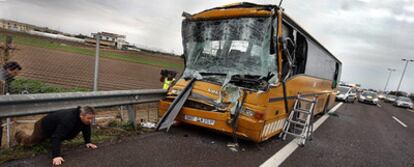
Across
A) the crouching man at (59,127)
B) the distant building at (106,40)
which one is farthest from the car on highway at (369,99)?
the crouching man at (59,127)

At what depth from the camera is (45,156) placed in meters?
3.38

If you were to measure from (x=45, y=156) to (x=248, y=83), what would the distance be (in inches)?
147

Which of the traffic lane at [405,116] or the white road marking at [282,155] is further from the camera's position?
the traffic lane at [405,116]

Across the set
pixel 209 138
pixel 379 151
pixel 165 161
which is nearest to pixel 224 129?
pixel 209 138

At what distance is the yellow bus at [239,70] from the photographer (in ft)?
15.8

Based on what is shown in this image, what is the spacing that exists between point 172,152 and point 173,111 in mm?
1207

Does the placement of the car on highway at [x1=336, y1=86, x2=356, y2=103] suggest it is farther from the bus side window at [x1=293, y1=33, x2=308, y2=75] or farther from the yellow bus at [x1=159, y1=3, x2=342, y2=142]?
the yellow bus at [x1=159, y1=3, x2=342, y2=142]

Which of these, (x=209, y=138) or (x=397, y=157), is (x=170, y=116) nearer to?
(x=209, y=138)

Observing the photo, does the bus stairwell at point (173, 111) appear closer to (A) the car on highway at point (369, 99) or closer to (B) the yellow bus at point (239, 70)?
(B) the yellow bus at point (239, 70)

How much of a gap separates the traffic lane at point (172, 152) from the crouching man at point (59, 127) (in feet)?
0.93

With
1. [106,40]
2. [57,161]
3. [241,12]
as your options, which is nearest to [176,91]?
[241,12]

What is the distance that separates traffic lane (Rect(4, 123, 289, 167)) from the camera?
3.46 metres

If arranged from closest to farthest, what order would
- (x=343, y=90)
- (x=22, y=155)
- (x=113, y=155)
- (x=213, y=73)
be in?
(x=22, y=155) < (x=113, y=155) < (x=213, y=73) < (x=343, y=90)

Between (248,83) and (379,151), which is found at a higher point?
(248,83)
